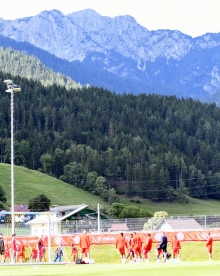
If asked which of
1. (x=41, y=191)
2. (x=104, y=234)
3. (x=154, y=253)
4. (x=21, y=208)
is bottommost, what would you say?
(x=154, y=253)

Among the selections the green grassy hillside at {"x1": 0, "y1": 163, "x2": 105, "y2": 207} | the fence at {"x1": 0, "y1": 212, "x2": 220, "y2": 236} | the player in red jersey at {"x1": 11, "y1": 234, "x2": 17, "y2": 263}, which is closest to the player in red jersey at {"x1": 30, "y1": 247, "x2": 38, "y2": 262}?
the player in red jersey at {"x1": 11, "y1": 234, "x2": 17, "y2": 263}

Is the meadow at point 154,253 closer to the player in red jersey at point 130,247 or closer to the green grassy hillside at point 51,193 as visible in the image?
the player in red jersey at point 130,247

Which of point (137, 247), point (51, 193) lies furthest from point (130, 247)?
Answer: point (51, 193)

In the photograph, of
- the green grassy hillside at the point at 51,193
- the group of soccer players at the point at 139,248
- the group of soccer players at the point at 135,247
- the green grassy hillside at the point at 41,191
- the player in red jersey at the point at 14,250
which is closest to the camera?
the group of soccer players at the point at 139,248

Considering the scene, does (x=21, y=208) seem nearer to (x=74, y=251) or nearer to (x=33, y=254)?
(x=33, y=254)

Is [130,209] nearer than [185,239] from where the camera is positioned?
No

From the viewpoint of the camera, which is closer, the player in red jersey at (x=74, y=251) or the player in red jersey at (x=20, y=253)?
the player in red jersey at (x=74, y=251)

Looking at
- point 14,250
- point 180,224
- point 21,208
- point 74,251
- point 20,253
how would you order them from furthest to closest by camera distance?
point 21,208 < point 180,224 < point 20,253 < point 74,251 < point 14,250

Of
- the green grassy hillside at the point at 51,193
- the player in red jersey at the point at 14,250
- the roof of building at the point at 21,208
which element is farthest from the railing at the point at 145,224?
the green grassy hillside at the point at 51,193

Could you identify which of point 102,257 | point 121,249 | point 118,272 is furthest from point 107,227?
point 118,272

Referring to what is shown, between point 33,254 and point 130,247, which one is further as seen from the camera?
point 33,254

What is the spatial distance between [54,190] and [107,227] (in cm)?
A: 11257

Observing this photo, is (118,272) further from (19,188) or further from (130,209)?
(19,188)

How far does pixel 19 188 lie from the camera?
18500 cm
